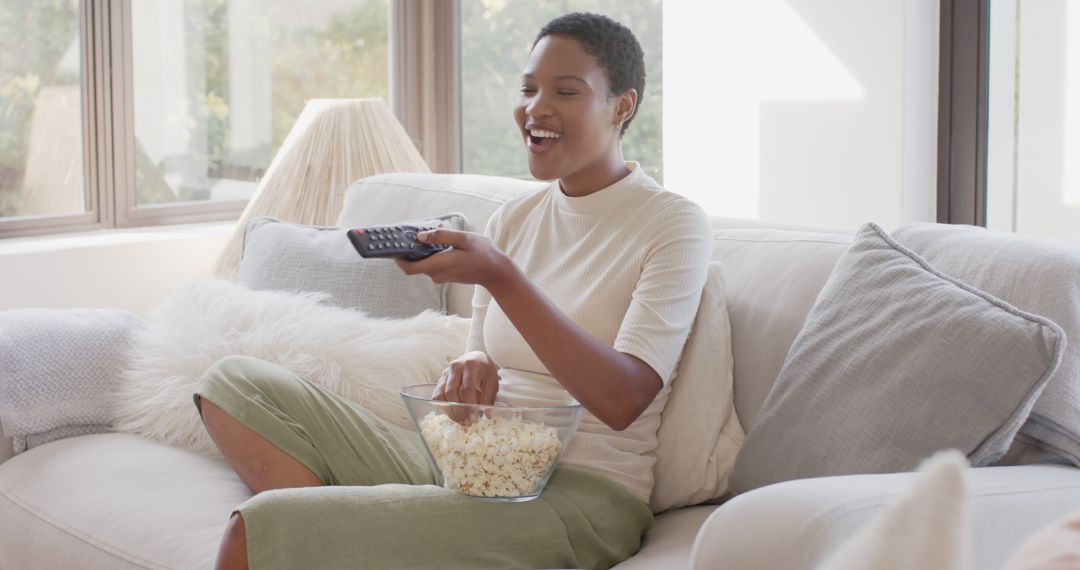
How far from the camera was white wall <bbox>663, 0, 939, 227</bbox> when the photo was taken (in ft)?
9.73

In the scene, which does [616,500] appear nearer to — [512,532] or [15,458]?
[512,532]

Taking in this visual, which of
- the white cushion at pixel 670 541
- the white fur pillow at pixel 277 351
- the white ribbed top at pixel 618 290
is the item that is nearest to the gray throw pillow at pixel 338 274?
the white fur pillow at pixel 277 351

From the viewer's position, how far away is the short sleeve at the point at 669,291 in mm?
1738

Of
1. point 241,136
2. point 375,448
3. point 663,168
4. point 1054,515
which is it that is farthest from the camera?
point 241,136

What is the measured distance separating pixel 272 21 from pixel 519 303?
103 inches

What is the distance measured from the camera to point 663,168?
369 cm

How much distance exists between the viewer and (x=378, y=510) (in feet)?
5.16

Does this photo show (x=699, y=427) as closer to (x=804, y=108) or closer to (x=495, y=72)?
(x=804, y=108)

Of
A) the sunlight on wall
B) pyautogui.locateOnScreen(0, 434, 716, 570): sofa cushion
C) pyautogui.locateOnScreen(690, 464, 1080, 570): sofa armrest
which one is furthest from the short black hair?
the sunlight on wall

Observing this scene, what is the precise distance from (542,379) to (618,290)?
0.63 ft

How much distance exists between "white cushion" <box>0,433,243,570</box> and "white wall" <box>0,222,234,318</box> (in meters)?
0.83

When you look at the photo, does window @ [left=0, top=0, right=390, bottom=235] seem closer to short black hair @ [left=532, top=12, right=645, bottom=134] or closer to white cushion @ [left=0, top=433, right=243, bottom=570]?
white cushion @ [left=0, top=433, right=243, bottom=570]

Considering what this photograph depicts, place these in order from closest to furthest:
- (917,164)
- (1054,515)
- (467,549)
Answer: (1054,515)
(467,549)
(917,164)

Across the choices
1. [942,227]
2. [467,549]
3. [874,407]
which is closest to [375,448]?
[467,549]
